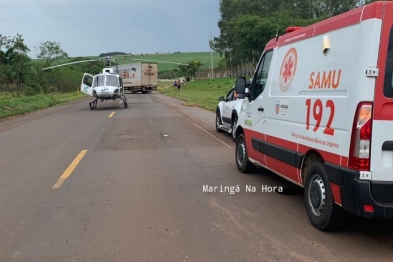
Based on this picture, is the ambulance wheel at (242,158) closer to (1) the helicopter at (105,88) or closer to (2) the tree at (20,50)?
(1) the helicopter at (105,88)

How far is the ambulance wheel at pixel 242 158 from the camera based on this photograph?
26.8ft

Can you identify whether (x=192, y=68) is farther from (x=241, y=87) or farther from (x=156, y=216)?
(x=156, y=216)

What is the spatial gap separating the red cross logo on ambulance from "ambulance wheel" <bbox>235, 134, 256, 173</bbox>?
2.07 m

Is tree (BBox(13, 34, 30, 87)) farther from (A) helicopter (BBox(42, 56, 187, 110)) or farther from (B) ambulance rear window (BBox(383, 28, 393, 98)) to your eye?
(B) ambulance rear window (BBox(383, 28, 393, 98))

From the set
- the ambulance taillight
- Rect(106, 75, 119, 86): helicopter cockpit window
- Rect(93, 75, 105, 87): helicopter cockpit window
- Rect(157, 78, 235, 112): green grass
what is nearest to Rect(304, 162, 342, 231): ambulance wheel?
the ambulance taillight

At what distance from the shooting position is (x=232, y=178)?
7996mm

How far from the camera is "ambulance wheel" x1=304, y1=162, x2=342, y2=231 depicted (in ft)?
16.3

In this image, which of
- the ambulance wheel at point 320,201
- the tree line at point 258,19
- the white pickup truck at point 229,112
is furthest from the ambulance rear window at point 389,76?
the tree line at point 258,19

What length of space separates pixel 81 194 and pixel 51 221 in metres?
1.30

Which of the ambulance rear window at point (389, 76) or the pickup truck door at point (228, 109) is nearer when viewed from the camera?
the ambulance rear window at point (389, 76)

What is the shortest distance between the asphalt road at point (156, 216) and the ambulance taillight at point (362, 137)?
95 cm

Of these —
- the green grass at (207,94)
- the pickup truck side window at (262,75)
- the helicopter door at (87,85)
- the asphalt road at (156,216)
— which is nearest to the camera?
the asphalt road at (156,216)

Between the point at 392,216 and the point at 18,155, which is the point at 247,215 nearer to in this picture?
the point at 392,216

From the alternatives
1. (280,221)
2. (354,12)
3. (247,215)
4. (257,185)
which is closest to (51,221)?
(247,215)
